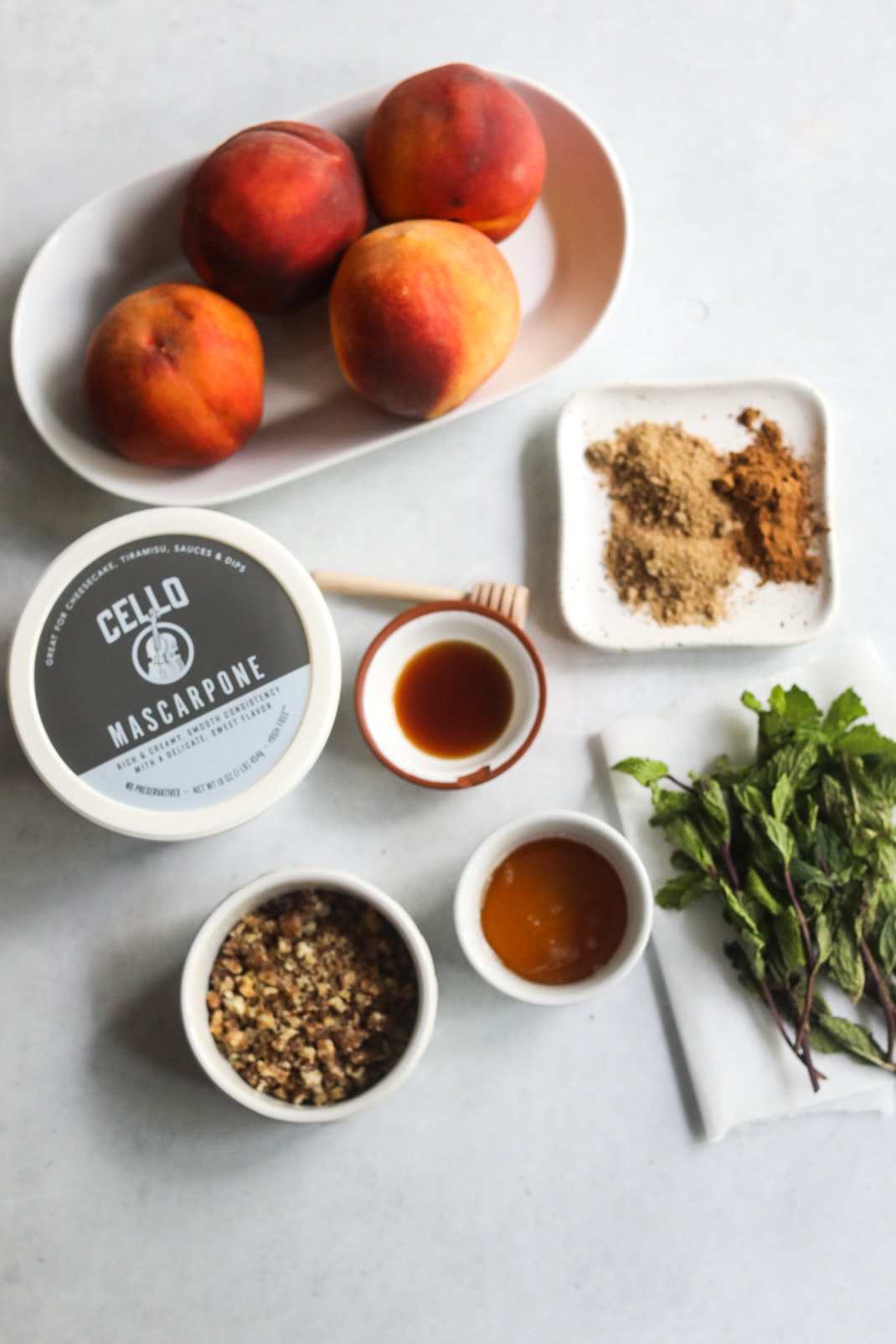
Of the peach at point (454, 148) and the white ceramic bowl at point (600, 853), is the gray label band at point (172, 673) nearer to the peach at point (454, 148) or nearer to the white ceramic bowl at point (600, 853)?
the white ceramic bowl at point (600, 853)

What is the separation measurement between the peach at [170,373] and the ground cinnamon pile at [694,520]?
1.26 ft

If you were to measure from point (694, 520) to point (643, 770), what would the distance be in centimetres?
27

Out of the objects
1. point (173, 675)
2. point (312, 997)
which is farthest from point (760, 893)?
point (173, 675)

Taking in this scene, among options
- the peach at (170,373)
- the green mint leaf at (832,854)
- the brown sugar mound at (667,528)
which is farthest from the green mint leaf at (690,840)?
the peach at (170,373)

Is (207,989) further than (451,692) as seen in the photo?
No

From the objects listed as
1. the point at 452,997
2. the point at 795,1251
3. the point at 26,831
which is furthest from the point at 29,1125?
the point at 795,1251

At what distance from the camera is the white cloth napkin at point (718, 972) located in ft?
3.32

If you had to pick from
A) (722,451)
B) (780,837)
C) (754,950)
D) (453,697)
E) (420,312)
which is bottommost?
(754,950)

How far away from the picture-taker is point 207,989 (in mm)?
925

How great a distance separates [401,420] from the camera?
1.00 meters

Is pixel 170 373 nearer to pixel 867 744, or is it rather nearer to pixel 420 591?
pixel 420 591

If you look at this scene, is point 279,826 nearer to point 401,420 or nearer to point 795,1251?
point 401,420

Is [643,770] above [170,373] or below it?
below

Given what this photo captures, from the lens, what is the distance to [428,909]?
3.38ft
